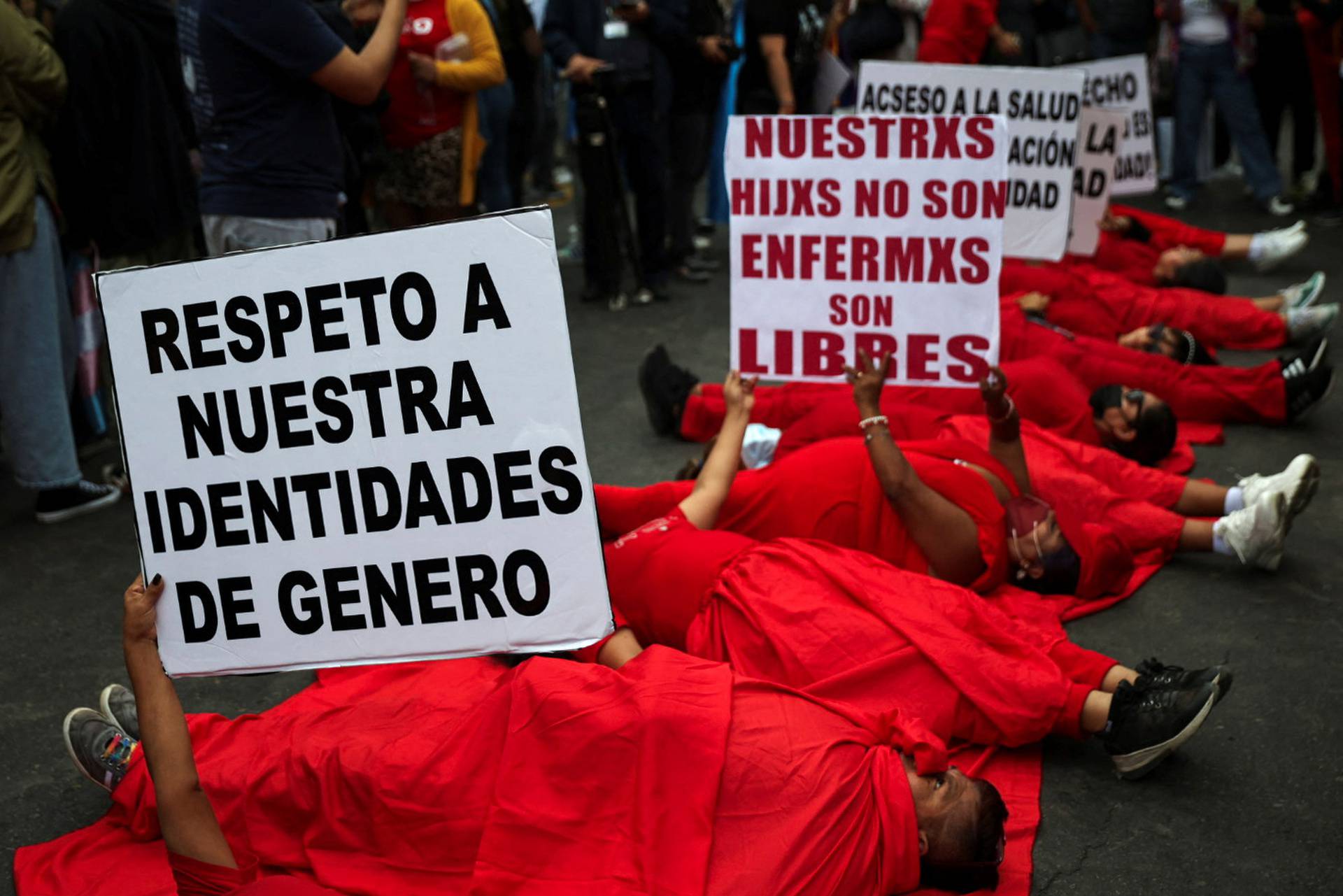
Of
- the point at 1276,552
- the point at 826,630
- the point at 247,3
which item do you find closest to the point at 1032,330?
the point at 1276,552

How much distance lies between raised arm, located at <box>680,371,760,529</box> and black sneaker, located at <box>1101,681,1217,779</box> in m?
1.21

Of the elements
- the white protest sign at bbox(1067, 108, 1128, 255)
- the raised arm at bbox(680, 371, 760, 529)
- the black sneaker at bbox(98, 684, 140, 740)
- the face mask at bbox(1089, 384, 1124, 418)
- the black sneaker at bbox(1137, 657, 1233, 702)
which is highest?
the white protest sign at bbox(1067, 108, 1128, 255)

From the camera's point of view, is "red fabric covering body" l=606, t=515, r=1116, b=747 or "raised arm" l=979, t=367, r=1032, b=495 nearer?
"red fabric covering body" l=606, t=515, r=1116, b=747

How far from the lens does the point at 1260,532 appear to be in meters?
4.05

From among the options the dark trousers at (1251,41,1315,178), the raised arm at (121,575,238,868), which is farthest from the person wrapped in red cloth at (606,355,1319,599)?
the dark trousers at (1251,41,1315,178)

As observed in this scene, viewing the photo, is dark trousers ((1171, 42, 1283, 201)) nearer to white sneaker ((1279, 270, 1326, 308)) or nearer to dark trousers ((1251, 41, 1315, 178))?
dark trousers ((1251, 41, 1315, 178))

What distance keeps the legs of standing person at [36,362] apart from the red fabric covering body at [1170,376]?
144 inches

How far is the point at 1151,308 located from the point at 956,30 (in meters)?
2.06

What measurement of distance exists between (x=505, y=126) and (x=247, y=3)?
3962 mm

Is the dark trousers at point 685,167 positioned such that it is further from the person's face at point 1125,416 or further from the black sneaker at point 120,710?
the black sneaker at point 120,710

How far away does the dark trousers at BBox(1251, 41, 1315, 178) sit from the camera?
29.8 feet

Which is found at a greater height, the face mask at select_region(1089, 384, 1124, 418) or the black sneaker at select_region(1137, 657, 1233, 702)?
the face mask at select_region(1089, 384, 1124, 418)

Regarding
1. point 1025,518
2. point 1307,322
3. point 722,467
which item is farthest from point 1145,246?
point 722,467

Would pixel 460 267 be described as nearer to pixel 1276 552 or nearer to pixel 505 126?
pixel 1276 552
